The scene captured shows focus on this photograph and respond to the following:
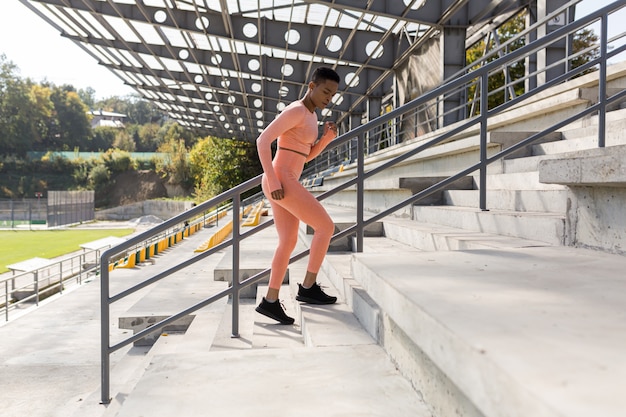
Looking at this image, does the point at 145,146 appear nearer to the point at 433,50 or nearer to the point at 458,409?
the point at 433,50

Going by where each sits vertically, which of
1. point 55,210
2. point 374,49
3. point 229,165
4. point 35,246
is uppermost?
point 374,49

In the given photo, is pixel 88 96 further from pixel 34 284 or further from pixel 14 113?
pixel 34 284

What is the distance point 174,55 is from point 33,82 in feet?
293

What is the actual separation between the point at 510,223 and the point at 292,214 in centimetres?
142

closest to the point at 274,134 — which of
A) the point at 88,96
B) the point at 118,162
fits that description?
the point at 118,162

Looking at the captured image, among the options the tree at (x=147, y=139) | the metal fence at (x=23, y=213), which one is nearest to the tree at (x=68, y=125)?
the tree at (x=147, y=139)

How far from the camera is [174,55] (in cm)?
1884

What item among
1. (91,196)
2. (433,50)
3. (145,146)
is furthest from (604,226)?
(145,146)

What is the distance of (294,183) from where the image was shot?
3.00m

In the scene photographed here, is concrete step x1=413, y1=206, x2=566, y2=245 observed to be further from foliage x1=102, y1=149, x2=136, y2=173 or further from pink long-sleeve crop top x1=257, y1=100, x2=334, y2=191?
foliage x1=102, y1=149, x2=136, y2=173

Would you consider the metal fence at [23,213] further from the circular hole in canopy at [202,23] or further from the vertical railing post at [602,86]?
the vertical railing post at [602,86]

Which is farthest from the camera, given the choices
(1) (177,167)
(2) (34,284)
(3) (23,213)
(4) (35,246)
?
(1) (177,167)

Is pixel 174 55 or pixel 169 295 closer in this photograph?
pixel 169 295

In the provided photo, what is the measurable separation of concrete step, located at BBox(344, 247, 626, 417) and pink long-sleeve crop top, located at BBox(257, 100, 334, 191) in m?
0.90
